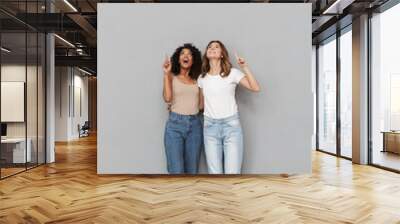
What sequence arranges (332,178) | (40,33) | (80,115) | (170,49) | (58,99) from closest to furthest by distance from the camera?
(170,49) → (332,178) → (40,33) → (58,99) → (80,115)

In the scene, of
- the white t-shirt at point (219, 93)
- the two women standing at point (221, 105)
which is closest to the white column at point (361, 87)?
the two women standing at point (221, 105)

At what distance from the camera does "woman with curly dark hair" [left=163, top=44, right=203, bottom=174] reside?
5.22 metres

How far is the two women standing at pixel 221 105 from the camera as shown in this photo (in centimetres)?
511

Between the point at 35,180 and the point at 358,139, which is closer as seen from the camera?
the point at 35,180

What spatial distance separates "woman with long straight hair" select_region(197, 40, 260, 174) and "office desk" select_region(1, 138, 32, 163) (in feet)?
9.76

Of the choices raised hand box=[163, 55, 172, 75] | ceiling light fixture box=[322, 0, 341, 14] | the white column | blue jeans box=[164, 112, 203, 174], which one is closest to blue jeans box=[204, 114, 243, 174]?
blue jeans box=[164, 112, 203, 174]

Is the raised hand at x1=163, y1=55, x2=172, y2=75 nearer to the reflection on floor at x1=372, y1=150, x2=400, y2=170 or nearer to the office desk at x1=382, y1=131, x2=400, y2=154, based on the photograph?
the office desk at x1=382, y1=131, x2=400, y2=154

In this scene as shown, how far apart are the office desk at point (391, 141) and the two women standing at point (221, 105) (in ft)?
10.2

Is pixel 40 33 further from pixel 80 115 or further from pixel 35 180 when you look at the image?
pixel 80 115

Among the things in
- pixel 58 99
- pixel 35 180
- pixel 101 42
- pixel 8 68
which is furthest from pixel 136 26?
pixel 58 99

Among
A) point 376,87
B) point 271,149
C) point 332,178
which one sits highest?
point 376,87

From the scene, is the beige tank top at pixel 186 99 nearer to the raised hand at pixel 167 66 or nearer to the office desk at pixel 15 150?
the raised hand at pixel 167 66

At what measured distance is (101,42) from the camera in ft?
17.8

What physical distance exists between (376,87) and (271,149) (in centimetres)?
319
